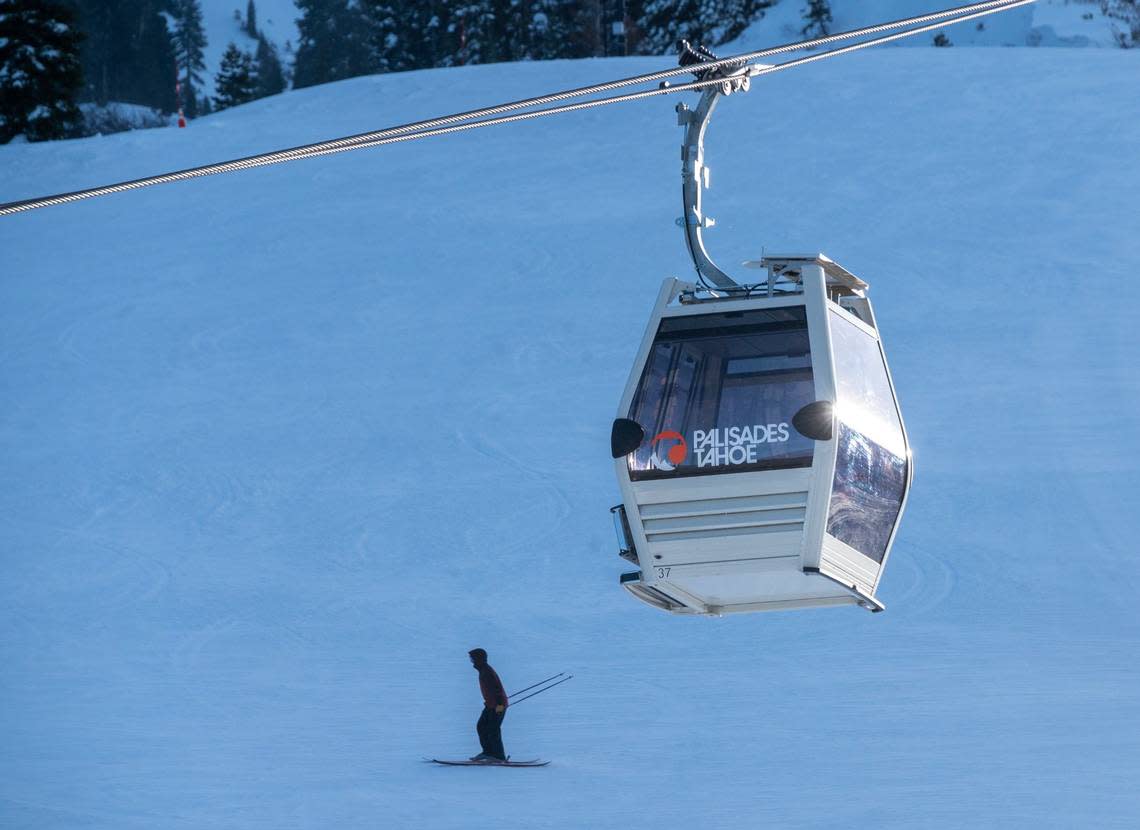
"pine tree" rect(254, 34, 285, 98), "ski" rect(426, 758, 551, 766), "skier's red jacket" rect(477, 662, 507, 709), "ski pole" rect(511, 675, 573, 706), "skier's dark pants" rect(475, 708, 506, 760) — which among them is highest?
"pine tree" rect(254, 34, 285, 98)

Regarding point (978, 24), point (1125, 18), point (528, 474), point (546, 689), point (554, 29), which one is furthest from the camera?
point (978, 24)

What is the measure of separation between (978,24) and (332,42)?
1233 inches

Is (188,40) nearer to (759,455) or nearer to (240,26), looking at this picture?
(240,26)

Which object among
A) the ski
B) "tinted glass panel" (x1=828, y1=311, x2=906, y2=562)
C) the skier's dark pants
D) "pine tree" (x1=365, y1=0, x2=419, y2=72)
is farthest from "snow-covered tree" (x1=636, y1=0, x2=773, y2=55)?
"tinted glass panel" (x1=828, y1=311, x2=906, y2=562)

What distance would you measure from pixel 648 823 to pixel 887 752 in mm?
2686

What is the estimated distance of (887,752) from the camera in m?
14.8

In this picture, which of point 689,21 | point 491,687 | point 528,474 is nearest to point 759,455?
point 491,687

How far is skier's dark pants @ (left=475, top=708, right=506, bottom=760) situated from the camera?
1400cm

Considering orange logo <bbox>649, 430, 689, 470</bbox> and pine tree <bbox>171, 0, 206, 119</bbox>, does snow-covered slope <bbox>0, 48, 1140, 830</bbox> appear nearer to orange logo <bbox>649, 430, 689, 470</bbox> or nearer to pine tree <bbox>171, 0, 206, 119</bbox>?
orange logo <bbox>649, 430, 689, 470</bbox>

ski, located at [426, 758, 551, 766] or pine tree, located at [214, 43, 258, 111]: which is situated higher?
pine tree, located at [214, 43, 258, 111]

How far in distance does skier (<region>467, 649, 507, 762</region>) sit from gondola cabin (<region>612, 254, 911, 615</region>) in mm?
5338

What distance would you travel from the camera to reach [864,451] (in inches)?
323

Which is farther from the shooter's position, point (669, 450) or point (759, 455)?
point (669, 450)

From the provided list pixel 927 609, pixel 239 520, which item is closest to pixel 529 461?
pixel 239 520
